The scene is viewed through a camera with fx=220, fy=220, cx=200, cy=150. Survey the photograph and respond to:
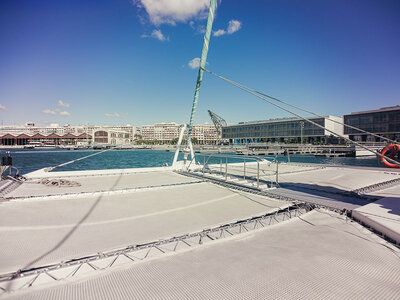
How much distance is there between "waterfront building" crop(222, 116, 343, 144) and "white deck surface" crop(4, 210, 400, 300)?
76958 millimetres

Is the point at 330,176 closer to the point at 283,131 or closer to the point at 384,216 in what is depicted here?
the point at 384,216

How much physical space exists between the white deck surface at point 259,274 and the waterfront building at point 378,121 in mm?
78649

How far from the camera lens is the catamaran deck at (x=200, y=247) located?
93.2 inches

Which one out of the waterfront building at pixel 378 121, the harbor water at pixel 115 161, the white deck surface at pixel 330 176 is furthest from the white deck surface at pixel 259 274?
the waterfront building at pixel 378 121

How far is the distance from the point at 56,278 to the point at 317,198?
6.11 meters

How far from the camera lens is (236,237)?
12.3ft

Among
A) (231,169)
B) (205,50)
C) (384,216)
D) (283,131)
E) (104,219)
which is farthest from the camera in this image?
(283,131)

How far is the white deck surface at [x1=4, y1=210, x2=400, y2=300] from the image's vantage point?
2.27 metres

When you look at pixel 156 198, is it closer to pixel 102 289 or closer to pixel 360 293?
pixel 102 289

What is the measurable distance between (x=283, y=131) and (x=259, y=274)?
91417 millimetres

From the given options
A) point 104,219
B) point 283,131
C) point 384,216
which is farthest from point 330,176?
point 283,131

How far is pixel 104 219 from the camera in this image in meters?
4.86

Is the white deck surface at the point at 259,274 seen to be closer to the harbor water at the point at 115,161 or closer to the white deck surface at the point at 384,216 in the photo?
the white deck surface at the point at 384,216

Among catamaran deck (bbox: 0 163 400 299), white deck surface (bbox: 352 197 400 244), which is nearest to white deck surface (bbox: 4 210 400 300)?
catamaran deck (bbox: 0 163 400 299)
